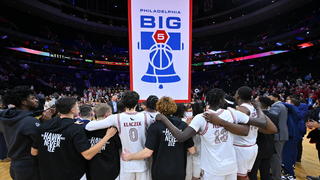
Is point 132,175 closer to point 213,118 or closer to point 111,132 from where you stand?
point 111,132

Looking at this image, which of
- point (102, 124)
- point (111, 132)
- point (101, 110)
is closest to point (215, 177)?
point (111, 132)

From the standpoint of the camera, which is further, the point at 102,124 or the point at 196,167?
the point at 196,167

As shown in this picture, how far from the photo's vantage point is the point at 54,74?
21031 millimetres

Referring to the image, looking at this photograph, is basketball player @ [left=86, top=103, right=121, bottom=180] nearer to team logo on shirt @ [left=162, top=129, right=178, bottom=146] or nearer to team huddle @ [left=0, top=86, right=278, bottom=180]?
team huddle @ [left=0, top=86, right=278, bottom=180]

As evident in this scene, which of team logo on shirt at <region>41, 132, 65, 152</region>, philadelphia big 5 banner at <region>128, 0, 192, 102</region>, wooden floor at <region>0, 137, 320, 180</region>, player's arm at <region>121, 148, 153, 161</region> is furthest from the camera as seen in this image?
wooden floor at <region>0, 137, 320, 180</region>

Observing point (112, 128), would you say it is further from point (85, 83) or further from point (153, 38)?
point (85, 83)

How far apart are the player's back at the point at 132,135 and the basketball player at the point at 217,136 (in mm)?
239

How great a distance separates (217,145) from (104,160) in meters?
1.19

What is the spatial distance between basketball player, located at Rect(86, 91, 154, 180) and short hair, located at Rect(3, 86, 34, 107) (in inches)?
36.4

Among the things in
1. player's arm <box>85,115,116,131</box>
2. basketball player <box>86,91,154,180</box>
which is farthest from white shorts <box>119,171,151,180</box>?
player's arm <box>85,115,116,131</box>

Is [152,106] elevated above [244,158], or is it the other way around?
[152,106]

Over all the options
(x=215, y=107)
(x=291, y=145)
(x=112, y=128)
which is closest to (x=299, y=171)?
(x=291, y=145)

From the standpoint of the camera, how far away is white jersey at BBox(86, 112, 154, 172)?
1.99 m

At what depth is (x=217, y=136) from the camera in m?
2.01
